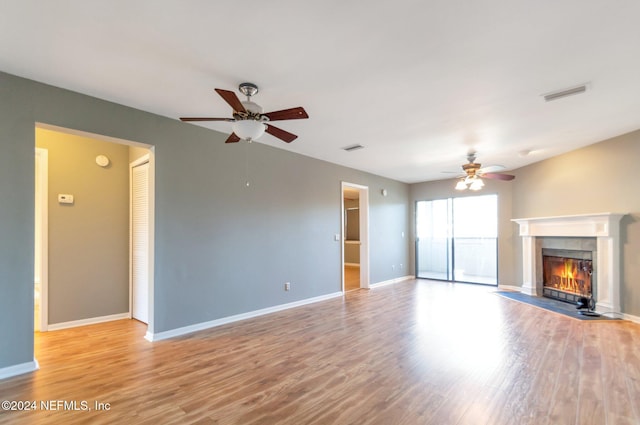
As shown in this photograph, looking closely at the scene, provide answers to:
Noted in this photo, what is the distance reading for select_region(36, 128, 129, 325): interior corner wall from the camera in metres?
4.09

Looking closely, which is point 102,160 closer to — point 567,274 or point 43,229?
point 43,229

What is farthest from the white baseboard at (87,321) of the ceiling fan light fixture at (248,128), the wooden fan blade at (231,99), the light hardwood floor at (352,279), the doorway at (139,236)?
the light hardwood floor at (352,279)

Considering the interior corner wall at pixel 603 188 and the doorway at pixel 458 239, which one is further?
the doorway at pixel 458 239

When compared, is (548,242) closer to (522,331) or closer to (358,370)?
(522,331)

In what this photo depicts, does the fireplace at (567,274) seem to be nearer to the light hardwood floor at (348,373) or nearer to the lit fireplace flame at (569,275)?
the lit fireplace flame at (569,275)

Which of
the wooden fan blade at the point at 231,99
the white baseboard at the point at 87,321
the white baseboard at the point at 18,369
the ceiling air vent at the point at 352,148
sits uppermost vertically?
the ceiling air vent at the point at 352,148

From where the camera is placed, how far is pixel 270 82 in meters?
2.88

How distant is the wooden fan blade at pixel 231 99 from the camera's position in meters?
2.28

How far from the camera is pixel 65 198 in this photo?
13.7ft

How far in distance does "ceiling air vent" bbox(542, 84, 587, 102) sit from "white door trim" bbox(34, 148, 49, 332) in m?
5.97

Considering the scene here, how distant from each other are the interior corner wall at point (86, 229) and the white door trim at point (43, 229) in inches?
1.5

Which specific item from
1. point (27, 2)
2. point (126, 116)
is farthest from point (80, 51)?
point (126, 116)

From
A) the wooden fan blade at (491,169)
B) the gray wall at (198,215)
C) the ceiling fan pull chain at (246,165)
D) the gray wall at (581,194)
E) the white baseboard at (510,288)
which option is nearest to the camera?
the gray wall at (198,215)

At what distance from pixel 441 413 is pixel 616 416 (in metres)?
1.21
